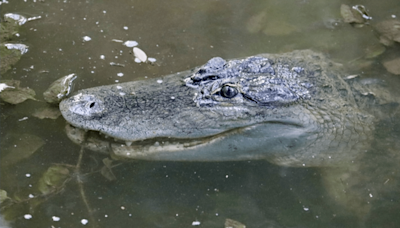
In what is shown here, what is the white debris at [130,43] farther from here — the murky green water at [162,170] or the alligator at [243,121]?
the alligator at [243,121]

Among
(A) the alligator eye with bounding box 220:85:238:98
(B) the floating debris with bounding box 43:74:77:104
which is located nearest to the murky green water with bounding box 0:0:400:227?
(B) the floating debris with bounding box 43:74:77:104

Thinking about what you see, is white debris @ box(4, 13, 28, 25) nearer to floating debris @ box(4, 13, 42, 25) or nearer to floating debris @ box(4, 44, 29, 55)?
floating debris @ box(4, 13, 42, 25)

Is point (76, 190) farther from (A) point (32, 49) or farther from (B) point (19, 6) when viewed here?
(B) point (19, 6)

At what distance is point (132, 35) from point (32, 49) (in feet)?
3.44

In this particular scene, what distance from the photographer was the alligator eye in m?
3.06

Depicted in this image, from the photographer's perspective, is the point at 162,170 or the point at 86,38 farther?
the point at 86,38

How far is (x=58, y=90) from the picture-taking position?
354cm

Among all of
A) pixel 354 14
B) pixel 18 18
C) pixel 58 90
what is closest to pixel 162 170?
pixel 58 90

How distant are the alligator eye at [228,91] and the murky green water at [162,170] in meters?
0.57

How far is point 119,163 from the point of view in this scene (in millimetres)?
3180

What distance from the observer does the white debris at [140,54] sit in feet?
13.7

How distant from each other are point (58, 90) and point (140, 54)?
102 cm

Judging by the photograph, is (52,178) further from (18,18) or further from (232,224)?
(18,18)

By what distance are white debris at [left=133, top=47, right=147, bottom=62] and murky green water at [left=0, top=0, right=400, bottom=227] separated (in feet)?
0.18
